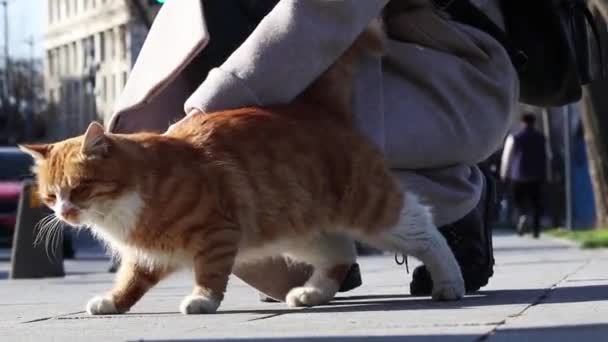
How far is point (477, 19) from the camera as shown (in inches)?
256

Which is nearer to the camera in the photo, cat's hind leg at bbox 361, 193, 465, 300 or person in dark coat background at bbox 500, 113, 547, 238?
cat's hind leg at bbox 361, 193, 465, 300

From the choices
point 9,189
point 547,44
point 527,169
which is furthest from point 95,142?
point 527,169

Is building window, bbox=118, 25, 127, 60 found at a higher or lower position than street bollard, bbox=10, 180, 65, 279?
lower

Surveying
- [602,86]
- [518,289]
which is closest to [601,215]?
[602,86]

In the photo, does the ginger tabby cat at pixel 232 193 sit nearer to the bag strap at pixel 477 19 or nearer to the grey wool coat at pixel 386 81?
the grey wool coat at pixel 386 81

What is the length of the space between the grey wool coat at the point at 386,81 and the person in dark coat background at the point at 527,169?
1555cm

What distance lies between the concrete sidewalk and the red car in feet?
37.2

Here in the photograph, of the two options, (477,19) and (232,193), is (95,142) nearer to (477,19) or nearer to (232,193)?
(232,193)

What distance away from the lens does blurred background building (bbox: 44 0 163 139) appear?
220 feet

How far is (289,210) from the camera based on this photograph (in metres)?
5.71

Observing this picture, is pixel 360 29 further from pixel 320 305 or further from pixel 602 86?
pixel 602 86

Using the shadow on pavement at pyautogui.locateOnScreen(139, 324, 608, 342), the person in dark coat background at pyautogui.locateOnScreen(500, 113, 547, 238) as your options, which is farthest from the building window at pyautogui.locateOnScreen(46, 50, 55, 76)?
the shadow on pavement at pyautogui.locateOnScreen(139, 324, 608, 342)

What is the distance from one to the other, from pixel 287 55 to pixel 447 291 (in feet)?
3.86

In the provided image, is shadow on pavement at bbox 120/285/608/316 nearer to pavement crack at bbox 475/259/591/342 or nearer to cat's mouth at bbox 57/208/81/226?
pavement crack at bbox 475/259/591/342
